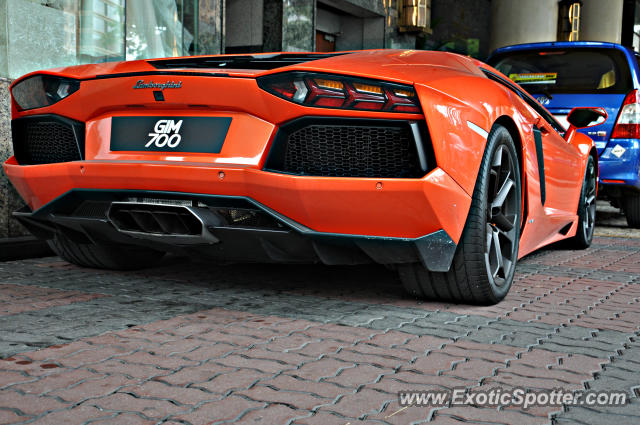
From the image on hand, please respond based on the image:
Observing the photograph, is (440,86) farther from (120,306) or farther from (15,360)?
(15,360)

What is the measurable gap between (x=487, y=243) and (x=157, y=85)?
5.58ft

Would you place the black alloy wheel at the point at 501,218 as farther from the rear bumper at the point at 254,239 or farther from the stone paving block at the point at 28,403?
the stone paving block at the point at 28,403

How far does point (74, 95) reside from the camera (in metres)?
3.62

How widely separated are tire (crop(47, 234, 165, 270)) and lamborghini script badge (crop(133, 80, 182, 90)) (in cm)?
120

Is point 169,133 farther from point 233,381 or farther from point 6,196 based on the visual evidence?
point 6,196

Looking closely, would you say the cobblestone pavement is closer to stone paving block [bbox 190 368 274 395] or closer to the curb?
stone paving block [bbox 190 368 274 395]

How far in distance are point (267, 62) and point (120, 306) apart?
132 cm

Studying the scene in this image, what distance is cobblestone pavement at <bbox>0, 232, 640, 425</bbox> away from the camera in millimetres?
2174

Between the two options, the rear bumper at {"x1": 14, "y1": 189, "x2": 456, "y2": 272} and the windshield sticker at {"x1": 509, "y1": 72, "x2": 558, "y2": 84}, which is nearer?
the rear bumper at {"x1": 14, "y1": 189, "x2": 456, "y2": 272}

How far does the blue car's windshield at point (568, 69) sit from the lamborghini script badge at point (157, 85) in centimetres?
516

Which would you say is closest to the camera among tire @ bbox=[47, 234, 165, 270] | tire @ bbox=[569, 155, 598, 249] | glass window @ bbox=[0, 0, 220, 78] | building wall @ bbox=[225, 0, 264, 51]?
tire @ bbox=[47, 234, 165, 270]

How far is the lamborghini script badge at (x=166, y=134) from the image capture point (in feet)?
11.3

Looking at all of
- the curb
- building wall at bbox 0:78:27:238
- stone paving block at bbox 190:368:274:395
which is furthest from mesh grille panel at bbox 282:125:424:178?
building wall at bbox 0:78:27:238

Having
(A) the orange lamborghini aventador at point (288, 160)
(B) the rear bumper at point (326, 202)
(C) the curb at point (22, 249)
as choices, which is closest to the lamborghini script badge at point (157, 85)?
(A) the orange lamborghini aventador at point (288, 160)
